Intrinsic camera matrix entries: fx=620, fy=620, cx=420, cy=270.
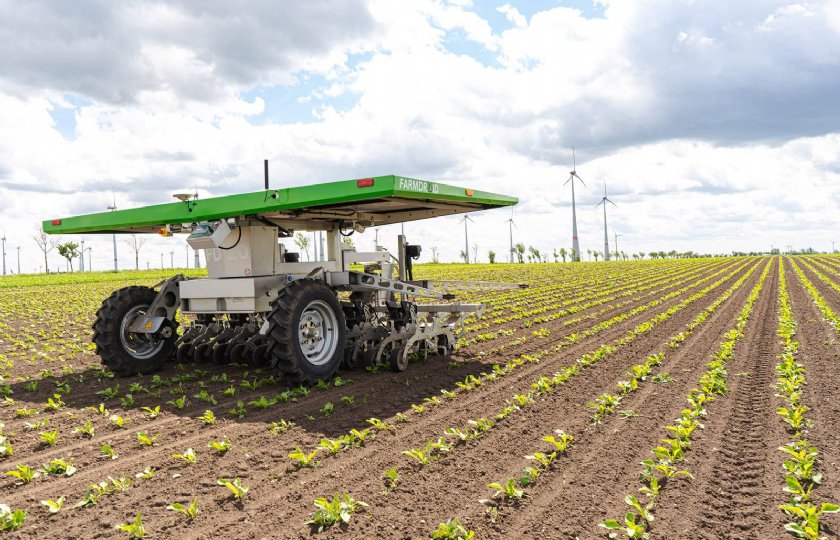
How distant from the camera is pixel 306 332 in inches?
298

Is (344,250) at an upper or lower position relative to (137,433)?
upper

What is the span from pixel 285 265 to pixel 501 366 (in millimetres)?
3433

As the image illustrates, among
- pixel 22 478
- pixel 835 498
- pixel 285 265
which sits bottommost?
pixel 835 498

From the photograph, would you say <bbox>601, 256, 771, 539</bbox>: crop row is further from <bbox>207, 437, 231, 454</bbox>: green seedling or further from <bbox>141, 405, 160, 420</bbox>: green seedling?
<bbox>141, 405, 160, 420</bbox>: green seedling

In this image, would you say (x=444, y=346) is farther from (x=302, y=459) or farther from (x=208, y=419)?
(x=302, y=459)

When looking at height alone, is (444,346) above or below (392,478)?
above

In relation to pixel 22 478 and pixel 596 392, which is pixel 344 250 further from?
pixel 22 478

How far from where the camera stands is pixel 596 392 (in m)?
7.39

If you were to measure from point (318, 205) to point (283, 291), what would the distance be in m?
1.12

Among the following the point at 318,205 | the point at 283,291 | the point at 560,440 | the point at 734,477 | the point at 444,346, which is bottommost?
the point at 734,477

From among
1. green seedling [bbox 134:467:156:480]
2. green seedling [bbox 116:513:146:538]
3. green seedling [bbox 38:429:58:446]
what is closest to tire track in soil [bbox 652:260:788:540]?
green seedling [bbox 116:513:146:538]

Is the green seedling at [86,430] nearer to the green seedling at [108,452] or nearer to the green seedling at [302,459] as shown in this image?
the green seedling at [108,452]

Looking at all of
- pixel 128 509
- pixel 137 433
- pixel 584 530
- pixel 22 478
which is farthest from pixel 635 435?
pixel 22 478

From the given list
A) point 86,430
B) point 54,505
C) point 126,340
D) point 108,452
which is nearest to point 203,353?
point 126,340
